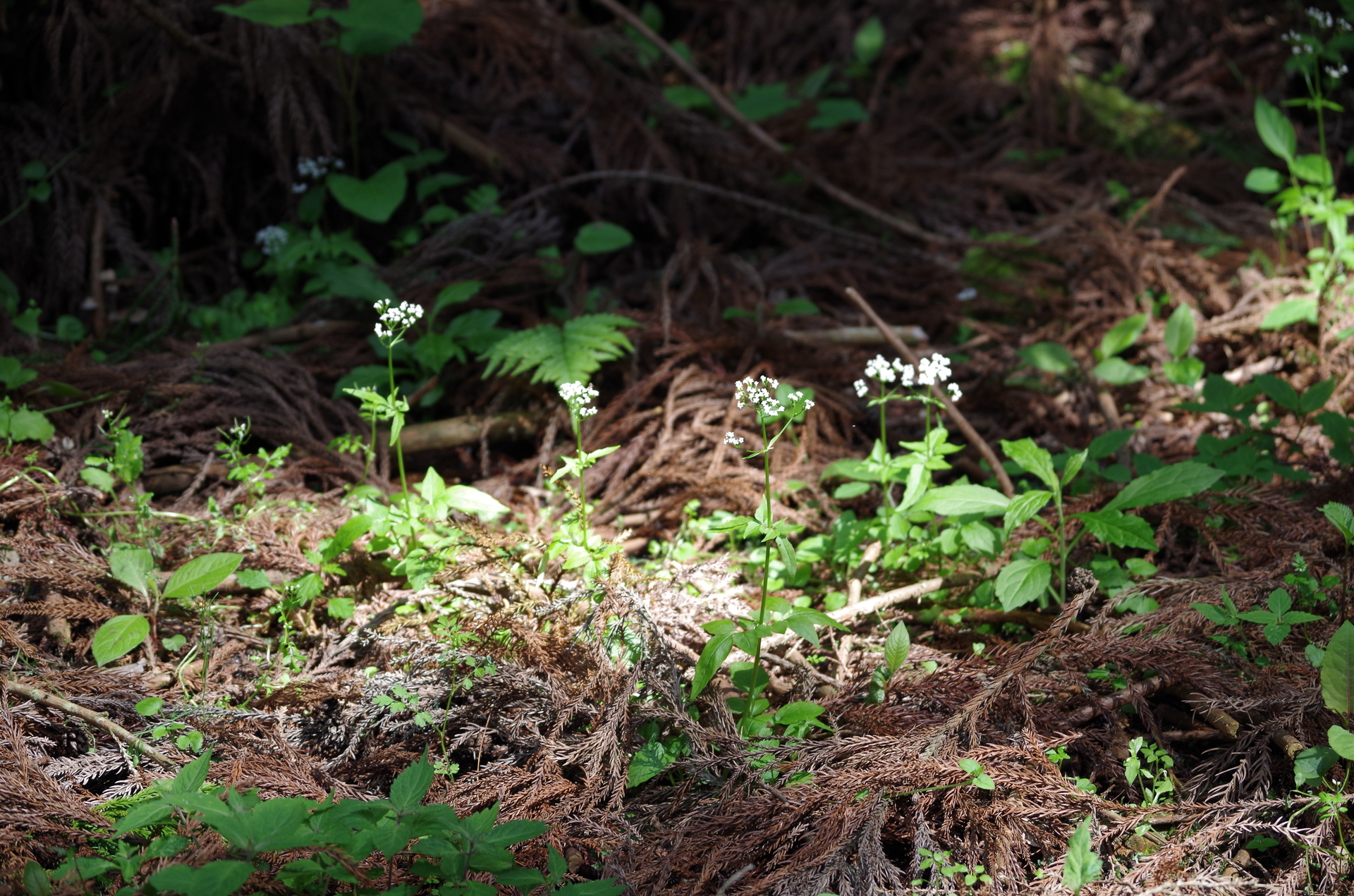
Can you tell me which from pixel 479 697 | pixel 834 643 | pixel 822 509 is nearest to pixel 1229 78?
pixel 822 509

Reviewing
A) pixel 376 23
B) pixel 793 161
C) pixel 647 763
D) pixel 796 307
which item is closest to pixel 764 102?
pixel 793 161

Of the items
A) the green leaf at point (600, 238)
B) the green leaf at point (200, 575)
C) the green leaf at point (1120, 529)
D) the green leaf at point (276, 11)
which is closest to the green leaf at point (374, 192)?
the green leaf at point (276, 11)

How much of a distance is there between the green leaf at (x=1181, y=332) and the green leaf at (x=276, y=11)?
3735mm

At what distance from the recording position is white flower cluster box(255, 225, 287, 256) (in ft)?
13.7

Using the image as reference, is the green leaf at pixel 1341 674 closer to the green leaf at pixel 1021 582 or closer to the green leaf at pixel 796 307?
the green leaf at pixel 1021 582

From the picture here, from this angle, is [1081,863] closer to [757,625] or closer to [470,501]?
[757,625]

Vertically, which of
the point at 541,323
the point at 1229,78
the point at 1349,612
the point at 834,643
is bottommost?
the point at 834,643

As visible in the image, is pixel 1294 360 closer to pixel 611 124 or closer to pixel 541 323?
pixel 541 323

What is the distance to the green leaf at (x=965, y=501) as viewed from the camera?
2.38 metres

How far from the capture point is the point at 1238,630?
2152 millimetres

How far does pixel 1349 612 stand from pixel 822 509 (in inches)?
56.7

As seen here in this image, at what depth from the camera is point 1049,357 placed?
3557mm

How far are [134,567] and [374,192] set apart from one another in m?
2.47

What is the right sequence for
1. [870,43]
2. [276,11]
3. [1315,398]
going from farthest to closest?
[870,43] < [276,11] < [1315,398]
